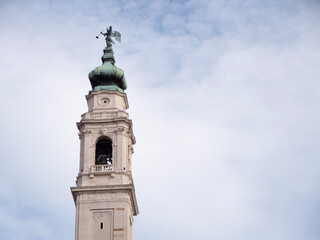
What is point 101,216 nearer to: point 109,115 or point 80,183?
point 80,183

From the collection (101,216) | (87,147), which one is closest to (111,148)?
(87,147)

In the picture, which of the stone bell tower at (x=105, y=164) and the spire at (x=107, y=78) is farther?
the spire at (x=107, y=78)

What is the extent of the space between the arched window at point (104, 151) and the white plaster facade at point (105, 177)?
0.73 meters

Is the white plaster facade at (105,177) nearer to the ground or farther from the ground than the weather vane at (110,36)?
nearer to the ground

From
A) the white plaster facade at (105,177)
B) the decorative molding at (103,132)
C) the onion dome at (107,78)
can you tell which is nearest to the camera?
the white plaster facade at (105,177)

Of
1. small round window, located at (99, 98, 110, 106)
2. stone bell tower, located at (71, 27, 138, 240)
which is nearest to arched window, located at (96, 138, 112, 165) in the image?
stone bell tower, located at (71, 27, 138, 240)

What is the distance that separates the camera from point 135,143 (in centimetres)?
7019

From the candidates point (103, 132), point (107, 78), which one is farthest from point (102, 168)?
point (107, 78)

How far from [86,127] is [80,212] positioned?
708 centimetres

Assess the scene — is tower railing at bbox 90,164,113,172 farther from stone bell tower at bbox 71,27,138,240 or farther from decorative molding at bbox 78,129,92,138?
decorative molding at bbox 78,129,92,138

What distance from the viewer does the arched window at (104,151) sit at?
6694cm

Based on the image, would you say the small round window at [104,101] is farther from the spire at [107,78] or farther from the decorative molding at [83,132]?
the decorative molding at [83,132]

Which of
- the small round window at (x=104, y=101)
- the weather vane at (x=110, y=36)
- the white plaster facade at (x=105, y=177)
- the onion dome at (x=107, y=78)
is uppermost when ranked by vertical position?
the weather vane at (x=110, y=36)

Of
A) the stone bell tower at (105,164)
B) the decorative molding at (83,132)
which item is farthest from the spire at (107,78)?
the decorative molding at (83,132)
